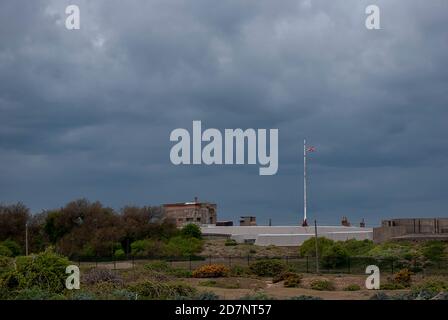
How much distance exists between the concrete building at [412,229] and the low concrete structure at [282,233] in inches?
196

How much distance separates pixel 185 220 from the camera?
79.9 m

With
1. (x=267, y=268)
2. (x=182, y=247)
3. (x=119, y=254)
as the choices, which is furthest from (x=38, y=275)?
(x=182, y=247)

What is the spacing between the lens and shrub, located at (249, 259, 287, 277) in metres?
46.5

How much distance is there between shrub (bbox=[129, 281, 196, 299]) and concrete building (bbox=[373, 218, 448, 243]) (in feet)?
148

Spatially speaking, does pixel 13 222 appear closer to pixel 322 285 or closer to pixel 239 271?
pixel 239 271

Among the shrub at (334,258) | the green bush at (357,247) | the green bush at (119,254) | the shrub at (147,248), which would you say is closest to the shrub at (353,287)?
the shrub at (334,258)

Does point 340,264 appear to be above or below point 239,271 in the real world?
above

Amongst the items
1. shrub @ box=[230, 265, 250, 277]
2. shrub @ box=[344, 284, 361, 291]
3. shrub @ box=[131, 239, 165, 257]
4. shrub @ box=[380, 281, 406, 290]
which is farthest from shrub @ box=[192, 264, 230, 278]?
shrub @ box=[131, 239, 165, 257]

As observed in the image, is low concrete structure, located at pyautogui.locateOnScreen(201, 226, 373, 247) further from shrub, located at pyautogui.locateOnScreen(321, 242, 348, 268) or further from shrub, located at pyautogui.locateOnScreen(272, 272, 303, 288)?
shrub, located at pyautogui.locateOnScreen(272, 272, 303, 288)

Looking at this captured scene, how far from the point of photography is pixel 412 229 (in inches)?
2857

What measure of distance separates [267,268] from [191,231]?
2494 centimetres
